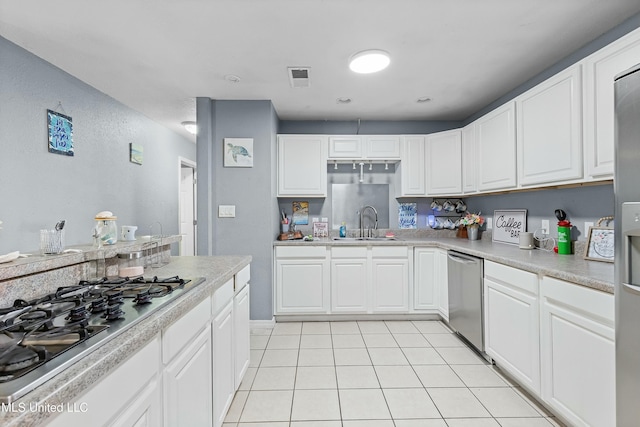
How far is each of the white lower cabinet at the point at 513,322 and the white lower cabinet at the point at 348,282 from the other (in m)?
1.29

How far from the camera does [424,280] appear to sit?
3322 mm

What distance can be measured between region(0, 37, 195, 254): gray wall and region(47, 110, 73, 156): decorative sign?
51 mm

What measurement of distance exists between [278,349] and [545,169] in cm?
262

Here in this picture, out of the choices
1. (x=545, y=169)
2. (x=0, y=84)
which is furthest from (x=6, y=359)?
(x=545, y=169)

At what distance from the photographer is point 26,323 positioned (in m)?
0.89

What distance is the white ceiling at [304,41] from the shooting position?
177cm

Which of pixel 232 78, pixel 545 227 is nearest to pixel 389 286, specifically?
pixel 545 227

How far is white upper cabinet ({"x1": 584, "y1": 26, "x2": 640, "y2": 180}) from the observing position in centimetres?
161

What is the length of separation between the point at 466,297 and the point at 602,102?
67.5 inches

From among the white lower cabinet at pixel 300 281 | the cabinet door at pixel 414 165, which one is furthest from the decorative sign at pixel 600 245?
the white lower cabinet at pixel 300 281

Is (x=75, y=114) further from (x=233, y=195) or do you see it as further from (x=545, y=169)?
(x=545, y=169)

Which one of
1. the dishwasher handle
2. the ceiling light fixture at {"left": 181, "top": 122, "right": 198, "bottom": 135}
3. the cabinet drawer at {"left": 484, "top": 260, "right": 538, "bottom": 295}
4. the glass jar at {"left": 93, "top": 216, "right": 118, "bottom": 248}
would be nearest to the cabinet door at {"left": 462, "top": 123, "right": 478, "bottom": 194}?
the dishwasher handle

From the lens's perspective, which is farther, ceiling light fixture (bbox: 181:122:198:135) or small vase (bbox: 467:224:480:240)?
ceiling light fixture (bbox: 181:122:198:135)

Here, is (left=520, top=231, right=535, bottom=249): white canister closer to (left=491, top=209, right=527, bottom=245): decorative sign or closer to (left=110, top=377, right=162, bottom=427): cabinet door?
(left=491, top=209, right=527, bottom=245): decorative sign
